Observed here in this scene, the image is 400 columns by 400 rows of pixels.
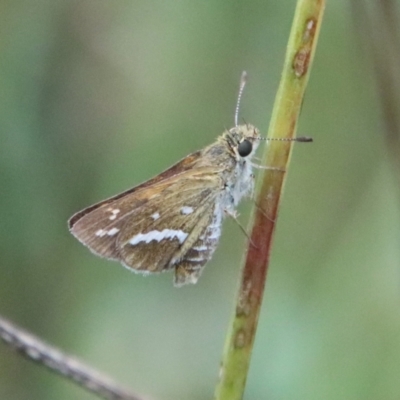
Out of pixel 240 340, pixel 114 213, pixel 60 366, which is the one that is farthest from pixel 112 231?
pixel 240 340

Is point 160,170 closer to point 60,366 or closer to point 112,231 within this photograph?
point 112,231

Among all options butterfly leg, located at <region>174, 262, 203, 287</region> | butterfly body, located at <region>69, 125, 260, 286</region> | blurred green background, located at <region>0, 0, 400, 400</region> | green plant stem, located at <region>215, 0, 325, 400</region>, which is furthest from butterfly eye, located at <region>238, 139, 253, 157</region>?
green plant stem, located at <region>215, 0, 325, 400</region>

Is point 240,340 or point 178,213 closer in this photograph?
point 240,340

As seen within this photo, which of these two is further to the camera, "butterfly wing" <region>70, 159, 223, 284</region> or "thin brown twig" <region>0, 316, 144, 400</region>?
"butterfly wing" <region>70, 159, 223, 284</region>

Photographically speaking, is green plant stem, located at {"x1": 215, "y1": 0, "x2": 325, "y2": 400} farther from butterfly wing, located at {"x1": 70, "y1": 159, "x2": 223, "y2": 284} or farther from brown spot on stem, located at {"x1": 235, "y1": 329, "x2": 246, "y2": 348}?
butterfly wing, located at {"x1": 70, "y1": 159, "x2": 223, "y2": 284}

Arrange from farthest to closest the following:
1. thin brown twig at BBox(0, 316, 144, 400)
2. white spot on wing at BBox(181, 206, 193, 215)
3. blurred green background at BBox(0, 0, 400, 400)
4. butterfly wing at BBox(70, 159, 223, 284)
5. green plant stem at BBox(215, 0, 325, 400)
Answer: blurred green background at BBox(0, 0, 400, 400) < white spot on wing at BBox(181, 206, 193, 215) < butterfly wing at BBox(70, 159, 223, 284) < thin brown twig at BBox(0, 316, 144, 400) < green plant stem at BBox(215, 0, 325, 400)

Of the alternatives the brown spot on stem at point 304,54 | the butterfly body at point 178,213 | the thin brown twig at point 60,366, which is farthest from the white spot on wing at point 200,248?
the brown spot on stem at point 304,54

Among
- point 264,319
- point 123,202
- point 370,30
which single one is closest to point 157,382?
point 264,319
